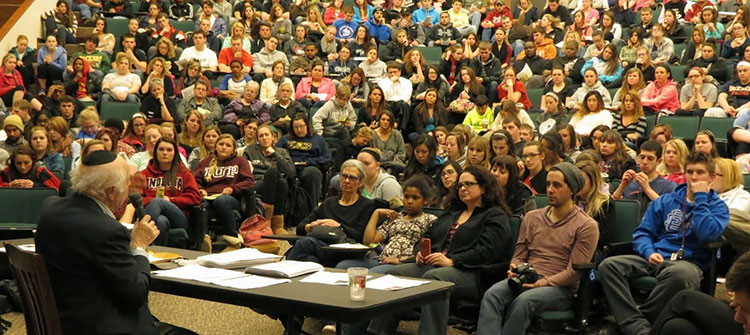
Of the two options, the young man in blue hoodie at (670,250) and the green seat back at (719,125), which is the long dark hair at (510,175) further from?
the green seat back at (719,125)

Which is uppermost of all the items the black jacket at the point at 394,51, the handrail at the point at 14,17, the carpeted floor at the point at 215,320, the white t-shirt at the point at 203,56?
the handrail at the point at 14,17

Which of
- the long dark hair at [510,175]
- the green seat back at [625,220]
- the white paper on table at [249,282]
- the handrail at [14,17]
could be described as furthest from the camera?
the handrail at [14,17]

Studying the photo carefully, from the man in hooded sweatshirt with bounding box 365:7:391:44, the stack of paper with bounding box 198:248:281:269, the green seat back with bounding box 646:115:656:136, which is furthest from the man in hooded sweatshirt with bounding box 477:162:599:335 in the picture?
the man in hooded sweatshirt with bounding box 365:7:391:44

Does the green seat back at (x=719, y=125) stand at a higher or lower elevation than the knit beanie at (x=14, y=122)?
higher

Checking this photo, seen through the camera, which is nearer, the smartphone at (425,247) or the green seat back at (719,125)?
the smartphone at (425,247)

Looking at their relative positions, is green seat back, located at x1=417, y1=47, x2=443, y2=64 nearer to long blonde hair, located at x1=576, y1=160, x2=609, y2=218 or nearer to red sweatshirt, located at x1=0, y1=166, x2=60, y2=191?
red sweatshirt, located at x1=0, y1=166, x2=60, y2=191

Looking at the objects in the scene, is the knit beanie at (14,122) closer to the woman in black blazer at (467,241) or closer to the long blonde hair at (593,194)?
the woman in black blazer at (467,241)

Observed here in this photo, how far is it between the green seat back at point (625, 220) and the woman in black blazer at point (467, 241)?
69 cm

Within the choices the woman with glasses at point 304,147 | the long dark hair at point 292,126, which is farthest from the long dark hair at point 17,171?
the long dark hair at point 292,126

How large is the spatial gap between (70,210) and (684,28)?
10.4 metres

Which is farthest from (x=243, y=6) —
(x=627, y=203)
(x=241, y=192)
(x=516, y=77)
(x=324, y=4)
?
(x=627, y=203)

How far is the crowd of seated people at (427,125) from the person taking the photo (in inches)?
198

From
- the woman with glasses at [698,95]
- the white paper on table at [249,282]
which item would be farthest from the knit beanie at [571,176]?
the woman with glasses at [698,95]

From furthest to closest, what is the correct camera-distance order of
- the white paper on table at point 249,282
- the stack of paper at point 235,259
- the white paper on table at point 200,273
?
1. the stack of paper at point 235,259
2. the white paper on table at point 200,273
3. the white paper on table at point 249,282
